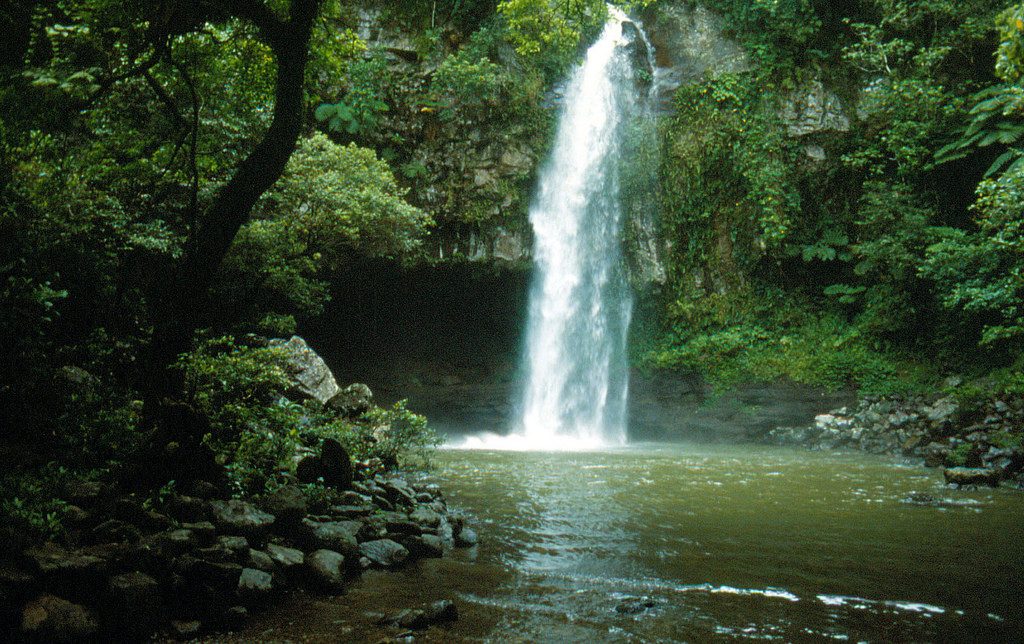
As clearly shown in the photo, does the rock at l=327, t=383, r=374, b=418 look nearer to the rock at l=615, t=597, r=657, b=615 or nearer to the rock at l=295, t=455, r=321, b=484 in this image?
the rock at l=295, t=455, r=321, b=484

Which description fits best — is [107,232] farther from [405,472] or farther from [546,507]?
[546,507]

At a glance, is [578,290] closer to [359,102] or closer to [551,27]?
[551,27]

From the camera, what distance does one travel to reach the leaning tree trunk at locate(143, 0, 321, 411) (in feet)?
14.2

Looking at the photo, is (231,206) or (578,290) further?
(578,290)

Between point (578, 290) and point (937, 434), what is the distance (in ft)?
28.7

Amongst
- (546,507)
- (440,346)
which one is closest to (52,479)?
(546,507)

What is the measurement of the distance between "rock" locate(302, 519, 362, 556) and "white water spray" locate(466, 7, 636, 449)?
12.3 m

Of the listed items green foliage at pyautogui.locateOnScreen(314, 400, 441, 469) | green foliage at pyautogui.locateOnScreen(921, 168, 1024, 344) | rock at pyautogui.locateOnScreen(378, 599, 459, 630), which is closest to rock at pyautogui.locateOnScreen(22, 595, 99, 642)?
rock at pyautogui.locateOnScreen(378, 599, 459, 630)

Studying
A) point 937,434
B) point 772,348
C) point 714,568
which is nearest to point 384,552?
point 714,568

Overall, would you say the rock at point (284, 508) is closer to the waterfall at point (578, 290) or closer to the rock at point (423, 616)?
the rock at point (423, 616)

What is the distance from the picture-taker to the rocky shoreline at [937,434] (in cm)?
848

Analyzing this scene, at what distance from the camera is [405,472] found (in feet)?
26.3

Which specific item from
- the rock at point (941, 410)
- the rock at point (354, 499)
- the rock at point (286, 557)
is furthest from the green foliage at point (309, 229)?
the rock at point (941, 410)

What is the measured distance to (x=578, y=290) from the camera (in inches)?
675
